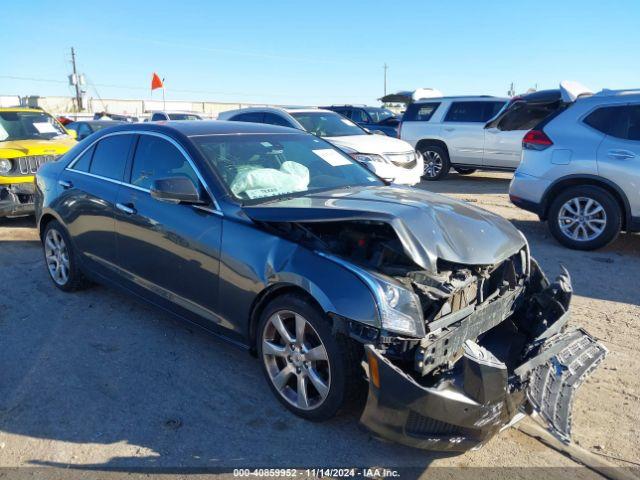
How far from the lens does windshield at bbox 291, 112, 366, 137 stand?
33.0 feet

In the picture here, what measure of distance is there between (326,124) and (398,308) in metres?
7.99

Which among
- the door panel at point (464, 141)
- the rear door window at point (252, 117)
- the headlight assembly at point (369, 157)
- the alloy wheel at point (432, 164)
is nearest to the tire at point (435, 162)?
the alloy wheel at point (432, 164)

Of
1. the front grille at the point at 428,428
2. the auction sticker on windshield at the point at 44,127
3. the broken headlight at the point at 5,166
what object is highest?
the auction sticker on windshield at the point at 44,127

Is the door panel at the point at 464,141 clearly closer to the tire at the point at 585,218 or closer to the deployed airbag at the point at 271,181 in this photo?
the tire at the point at 585,218

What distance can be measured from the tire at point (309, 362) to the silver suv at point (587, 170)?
4698 mm

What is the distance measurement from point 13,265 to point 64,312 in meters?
1.88

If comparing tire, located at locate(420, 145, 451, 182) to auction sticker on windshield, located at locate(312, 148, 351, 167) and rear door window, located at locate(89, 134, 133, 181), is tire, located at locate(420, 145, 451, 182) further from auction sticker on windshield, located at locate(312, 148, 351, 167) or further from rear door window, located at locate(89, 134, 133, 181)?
rear door window, located at locate(89, 134, 133, 181)

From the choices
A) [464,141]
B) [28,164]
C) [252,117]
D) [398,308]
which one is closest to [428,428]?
[398,308]

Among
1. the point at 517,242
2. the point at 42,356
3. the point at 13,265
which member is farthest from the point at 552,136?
the point at 13,265

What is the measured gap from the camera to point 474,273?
10.5ft

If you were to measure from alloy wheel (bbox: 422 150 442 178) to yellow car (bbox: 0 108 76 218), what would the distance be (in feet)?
26.1

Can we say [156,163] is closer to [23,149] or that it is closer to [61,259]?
[61,259]

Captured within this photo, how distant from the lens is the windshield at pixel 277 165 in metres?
3.77

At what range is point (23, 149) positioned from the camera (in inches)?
317
